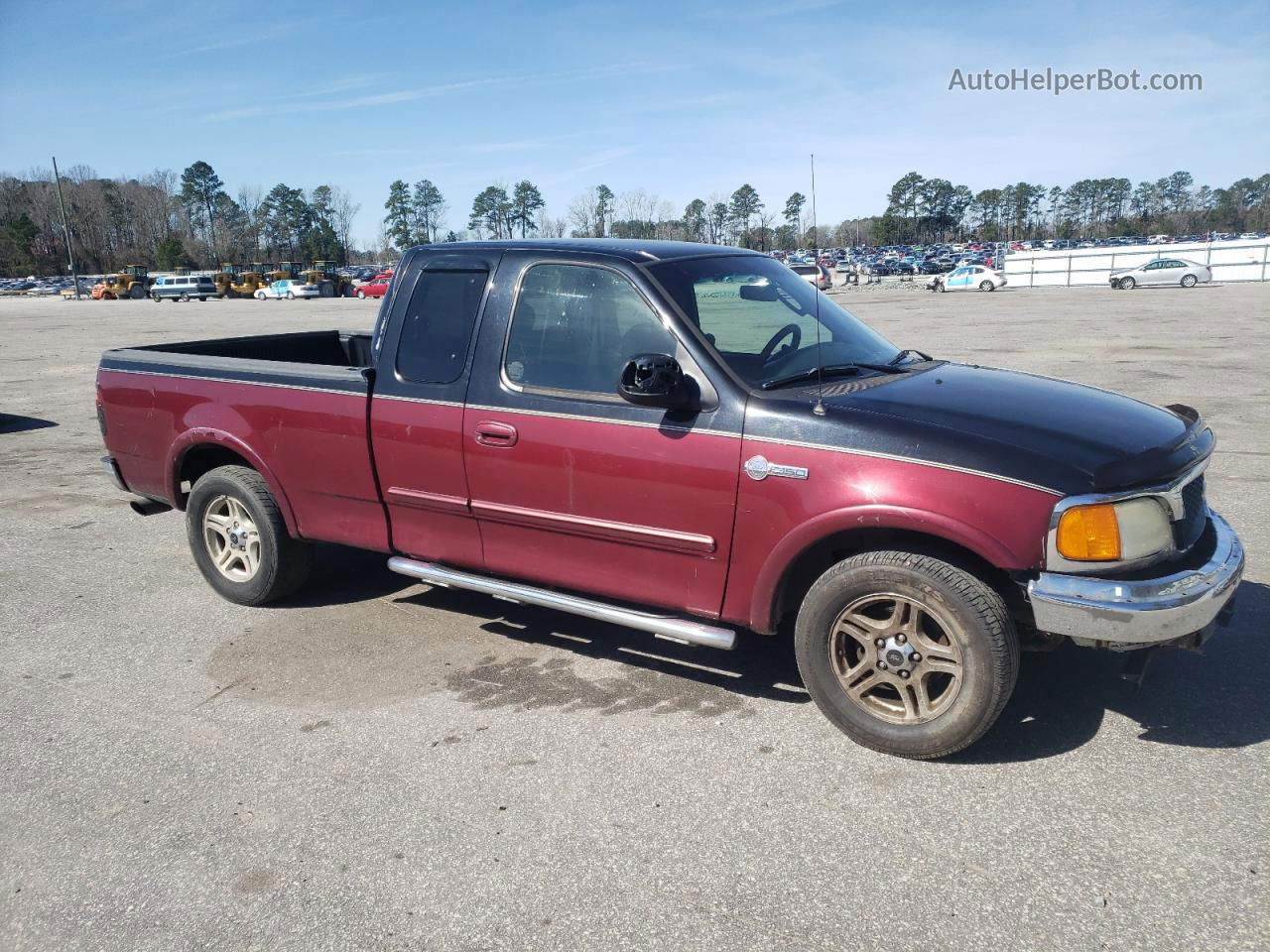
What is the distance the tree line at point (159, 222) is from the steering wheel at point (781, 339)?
5010 inches

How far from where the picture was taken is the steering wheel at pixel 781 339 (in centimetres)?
414

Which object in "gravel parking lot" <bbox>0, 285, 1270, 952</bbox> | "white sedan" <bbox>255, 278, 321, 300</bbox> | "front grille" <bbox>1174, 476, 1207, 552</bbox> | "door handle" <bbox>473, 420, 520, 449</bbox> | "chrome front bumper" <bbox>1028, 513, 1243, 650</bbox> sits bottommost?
"gravel parking lot" <bbox>0, 285, 1270, 952</bbox>

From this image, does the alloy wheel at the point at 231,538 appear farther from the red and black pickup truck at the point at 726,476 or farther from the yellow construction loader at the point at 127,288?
the yellow construction loader at the point at 127,288

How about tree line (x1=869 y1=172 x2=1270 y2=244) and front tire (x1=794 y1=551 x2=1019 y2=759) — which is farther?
tree line (x1=869 y1=172 x2=1270 y2=244)

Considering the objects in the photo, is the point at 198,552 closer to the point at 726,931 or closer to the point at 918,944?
the point at 726,931

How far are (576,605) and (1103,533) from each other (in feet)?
6.80

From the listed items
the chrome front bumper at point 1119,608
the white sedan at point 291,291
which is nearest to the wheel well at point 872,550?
the chrome front bumper at point 1119,608

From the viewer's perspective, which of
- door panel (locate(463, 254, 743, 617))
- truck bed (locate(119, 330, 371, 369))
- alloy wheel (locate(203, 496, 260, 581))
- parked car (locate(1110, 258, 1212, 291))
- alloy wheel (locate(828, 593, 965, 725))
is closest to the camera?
alloy wheel (locate(828, 593, 965, 725))

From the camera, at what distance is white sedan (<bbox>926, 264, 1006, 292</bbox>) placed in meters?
46.7

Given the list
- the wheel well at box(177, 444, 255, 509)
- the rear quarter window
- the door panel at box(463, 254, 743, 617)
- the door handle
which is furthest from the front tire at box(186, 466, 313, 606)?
the door handle

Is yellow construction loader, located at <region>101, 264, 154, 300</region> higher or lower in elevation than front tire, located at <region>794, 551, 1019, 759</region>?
higher

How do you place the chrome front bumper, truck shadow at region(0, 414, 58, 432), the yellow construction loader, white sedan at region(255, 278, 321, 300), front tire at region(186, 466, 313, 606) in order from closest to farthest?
the chrome front bumper → front tire at region(186, 466, 313, 606) → truck shadow at region(0, 414, 58, 432) → white sedan at region(255, 278, 321, 300) → the yellow construction loader

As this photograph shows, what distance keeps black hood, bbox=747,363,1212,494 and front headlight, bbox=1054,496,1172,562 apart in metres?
0.08

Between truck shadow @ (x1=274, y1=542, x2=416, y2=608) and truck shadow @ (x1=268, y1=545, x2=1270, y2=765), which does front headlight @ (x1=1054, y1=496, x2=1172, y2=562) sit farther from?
truck shadow @ (x1=274, y1=542, x2=416, y2=608)
